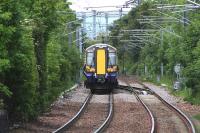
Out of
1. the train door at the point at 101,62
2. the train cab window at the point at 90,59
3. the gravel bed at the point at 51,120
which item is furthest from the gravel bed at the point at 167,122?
the train cab window at the point at 90,59

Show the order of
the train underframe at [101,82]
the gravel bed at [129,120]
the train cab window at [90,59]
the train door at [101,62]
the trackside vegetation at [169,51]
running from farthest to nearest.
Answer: the train cab window at [90,59], the train door at [101,62], the train underframe at [101,82], the trackside vegetation at [169,51], the gravel bed at [129,120]

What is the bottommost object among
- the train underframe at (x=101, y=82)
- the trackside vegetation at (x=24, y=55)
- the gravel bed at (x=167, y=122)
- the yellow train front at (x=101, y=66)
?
the train underframe at (x=101, y=82)

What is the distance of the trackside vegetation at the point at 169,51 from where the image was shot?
3609 centimetres

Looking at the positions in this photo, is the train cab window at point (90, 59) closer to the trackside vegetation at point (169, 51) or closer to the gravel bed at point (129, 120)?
the trackside vegetation at point (169, 51)

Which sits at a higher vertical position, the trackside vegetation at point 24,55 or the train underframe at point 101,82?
the trackside vegetation at point 24,55

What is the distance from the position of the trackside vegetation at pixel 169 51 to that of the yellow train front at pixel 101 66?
4983 millimetres

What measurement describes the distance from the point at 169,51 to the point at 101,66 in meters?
6.99

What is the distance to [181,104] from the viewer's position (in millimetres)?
36625

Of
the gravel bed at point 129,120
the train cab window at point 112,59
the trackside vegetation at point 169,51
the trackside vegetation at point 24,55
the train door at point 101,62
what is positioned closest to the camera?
the trackside vegetation at point 24,55

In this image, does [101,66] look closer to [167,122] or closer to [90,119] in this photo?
[90,119]

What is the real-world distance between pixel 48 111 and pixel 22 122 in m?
6.48

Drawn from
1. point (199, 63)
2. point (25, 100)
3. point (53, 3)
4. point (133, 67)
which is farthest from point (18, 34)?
point (133, 67)

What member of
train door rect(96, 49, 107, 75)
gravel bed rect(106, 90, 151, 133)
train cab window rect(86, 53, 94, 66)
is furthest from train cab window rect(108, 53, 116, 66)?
gravel bed rect(106, 90, 151, 133)

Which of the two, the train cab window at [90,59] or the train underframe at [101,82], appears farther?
the train cab window at [90,59]
